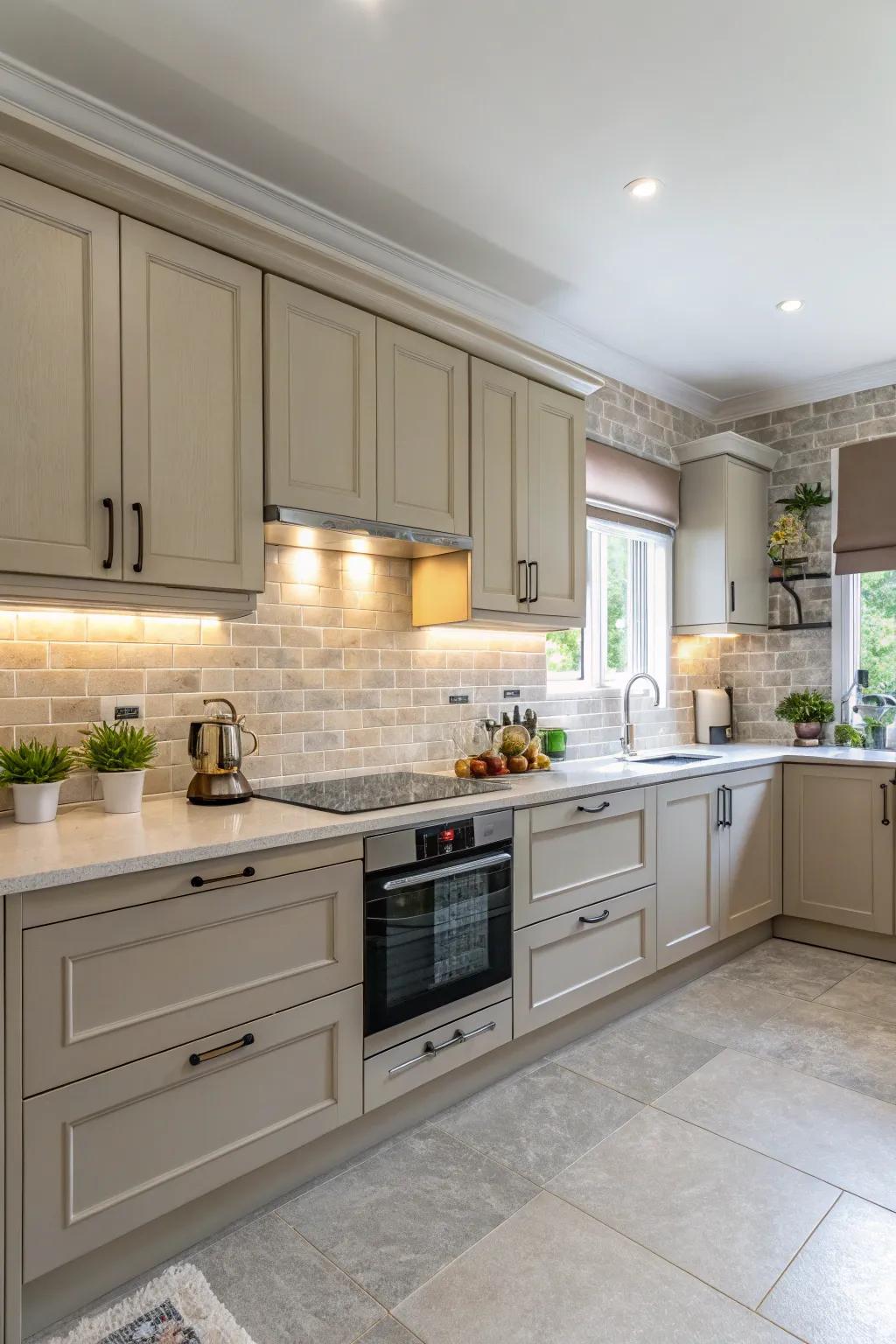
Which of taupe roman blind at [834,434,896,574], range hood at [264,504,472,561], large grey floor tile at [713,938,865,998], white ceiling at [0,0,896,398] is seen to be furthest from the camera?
taupe roman blind at [834,434,896,574]

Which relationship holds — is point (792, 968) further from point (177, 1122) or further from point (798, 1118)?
point (177, 1122)

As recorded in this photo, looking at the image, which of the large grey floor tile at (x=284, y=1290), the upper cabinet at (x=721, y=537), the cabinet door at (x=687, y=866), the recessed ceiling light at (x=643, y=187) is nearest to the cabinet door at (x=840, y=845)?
the cabinet door at (x=687, y=866)

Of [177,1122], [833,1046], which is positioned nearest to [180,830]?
[177,1122]

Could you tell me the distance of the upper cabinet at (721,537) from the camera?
445 centimetres

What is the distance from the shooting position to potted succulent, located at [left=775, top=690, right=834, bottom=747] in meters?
4.46

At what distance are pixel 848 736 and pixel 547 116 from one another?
10.7ft

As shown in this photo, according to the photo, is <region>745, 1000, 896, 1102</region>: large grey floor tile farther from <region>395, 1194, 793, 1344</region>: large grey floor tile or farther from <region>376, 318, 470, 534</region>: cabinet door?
<region>376, 318, 470, 534</region>: cabinet door

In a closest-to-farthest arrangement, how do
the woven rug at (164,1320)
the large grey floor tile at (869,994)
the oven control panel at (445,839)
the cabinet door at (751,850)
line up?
the woven rug at (164,1320) → the oven control panel at (445,839) → the large grey floor tile at (869,994) → the cabinet door at (751,850)

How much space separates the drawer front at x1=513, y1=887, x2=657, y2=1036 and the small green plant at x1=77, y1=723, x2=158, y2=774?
1.28m

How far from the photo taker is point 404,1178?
2.13 m

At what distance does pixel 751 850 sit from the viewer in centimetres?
390

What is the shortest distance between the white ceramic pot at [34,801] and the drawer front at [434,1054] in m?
1.04

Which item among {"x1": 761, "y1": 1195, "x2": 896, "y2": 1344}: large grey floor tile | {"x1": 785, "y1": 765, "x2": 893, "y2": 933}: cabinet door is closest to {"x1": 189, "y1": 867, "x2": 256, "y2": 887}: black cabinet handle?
{"x1": 761, "y1": 1195, "x2": 896, "y2": 1344}: large grey floor tile

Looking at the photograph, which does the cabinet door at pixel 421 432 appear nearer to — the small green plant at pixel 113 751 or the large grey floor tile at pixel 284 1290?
the small green plant at pixel 113 751
